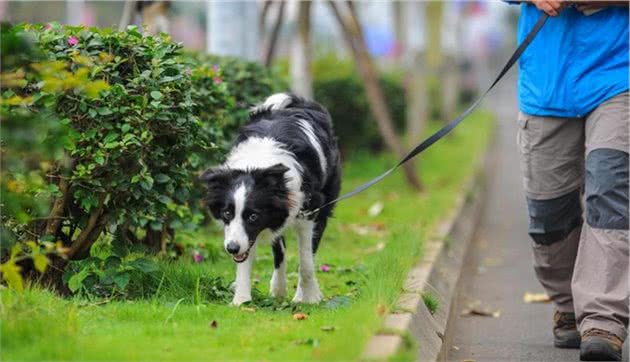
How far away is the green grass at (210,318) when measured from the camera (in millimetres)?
4797

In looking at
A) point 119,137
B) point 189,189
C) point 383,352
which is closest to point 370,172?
point 189,189

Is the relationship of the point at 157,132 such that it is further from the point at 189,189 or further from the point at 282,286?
the point at 282,286

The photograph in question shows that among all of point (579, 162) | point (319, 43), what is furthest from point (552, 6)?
point (319, 43)

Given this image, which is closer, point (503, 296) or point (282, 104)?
point (282, 104)

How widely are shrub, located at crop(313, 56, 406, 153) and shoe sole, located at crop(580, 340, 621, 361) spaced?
1042cm

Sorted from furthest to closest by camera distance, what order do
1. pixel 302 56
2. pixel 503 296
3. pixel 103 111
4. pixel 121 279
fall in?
1. pixel 302 56
2. pixel 503 296
3. pixel 121 279
4. pixel 103 111

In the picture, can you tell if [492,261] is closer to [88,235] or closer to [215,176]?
[215,176]

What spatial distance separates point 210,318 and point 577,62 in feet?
7.55

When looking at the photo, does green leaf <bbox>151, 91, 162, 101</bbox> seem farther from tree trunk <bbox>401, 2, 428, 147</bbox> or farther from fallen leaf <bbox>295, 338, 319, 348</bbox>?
tree trunk <bbox>401, 2, 428, 147</bbox>

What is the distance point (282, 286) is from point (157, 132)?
119 centimetres

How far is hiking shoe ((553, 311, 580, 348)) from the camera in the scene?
21.7ft

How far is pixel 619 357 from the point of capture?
5.91m

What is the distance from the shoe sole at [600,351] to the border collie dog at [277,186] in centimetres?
158

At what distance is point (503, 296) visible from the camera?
8727 millimetres
